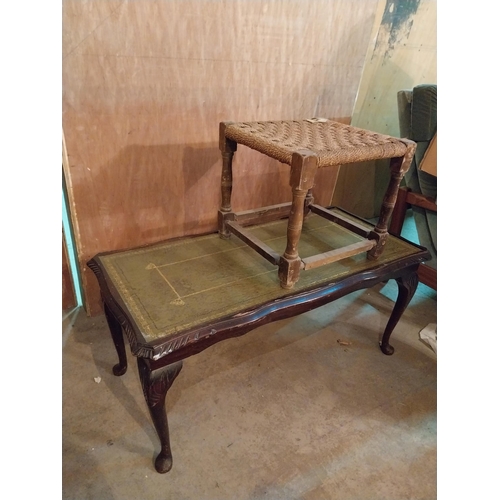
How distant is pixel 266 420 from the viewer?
1.36 meters

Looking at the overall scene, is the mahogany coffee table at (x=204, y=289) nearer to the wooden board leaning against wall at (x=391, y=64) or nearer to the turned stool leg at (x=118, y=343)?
the turned stool leg at (x=118, y=343)

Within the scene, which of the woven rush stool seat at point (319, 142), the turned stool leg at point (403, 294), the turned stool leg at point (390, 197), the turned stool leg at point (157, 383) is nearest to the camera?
the turned stool leg at point (157, 383)

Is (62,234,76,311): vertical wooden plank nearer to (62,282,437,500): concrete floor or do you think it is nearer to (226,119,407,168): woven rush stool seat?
(62,282,437,500): concrete floor

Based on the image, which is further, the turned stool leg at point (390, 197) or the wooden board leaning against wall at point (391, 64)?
the wooden board leaning against wall at point (391, 64)

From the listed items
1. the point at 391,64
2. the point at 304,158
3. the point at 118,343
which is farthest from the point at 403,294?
the point at 391,64

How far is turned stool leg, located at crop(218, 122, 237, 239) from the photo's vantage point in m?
1.32

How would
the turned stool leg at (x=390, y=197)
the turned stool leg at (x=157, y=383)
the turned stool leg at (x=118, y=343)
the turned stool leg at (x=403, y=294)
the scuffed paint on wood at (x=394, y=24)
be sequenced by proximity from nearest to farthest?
the turned stool leg at (x=157, y=383) → the turned stool leg at (x=390, y=197) → the turned stool leg at (x=118, y=343) → the turned stool leg at (x=403, y=294) → the scuffed paint on wood at (x=394, y=24)

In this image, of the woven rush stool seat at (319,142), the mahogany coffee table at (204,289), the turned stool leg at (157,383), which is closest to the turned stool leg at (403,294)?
the mahogany coffee table at (204,289)

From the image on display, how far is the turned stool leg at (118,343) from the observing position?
134cm

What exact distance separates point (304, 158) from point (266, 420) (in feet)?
3.15

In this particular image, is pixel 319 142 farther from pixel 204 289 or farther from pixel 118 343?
pixel 118 343

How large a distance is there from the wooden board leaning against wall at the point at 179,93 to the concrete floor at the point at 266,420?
546mm

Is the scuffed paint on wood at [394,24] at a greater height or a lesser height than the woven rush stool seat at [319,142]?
greater

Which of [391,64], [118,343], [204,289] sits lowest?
[118,343]
